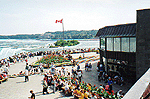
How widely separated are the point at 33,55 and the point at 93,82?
29.7m

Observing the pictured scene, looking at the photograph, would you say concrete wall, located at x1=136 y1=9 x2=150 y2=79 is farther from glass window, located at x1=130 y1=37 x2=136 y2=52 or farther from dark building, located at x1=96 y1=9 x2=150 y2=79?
glass window, located at x1=130 y1=37 x2=136 y2=52

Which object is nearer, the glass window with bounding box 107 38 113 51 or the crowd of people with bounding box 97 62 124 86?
the crowd of people with bounding box 97 62 124 86

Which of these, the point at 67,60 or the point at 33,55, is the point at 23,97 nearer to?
the point at 67,60

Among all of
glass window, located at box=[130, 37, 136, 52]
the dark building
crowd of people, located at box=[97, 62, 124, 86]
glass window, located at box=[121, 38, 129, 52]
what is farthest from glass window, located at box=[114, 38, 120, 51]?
crowd of people, located at box=[97, 62, 124, 86]

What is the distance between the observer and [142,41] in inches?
593

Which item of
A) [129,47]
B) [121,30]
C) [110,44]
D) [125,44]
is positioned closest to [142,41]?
[129,47]

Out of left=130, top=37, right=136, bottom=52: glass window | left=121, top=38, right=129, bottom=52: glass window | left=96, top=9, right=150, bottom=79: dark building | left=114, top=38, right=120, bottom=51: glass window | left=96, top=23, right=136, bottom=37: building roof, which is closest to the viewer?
left=96, top=9, right=150, bottom=79: dark building

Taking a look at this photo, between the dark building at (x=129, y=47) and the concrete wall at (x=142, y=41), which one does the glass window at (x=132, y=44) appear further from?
the concrete wall at (x=142, y=41)

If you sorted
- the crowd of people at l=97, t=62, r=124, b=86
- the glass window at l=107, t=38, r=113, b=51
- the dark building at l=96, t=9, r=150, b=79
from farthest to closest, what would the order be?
1. the glass window at l=107, t=38, r=113, b=51
2. the crowd of people at l=97, t=62, r=124, b=86
3. the dark building at l=96, t=9, r=150, b=79

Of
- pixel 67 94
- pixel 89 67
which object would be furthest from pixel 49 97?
pixel 89 67

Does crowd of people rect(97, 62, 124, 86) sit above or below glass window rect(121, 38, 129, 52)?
below

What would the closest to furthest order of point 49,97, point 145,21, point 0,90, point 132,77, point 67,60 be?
point 49,97 → point 145,21 → point 0,90 → point 132,77 → point 67,60

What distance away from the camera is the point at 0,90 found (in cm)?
1590

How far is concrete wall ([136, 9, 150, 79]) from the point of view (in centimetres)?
1470
